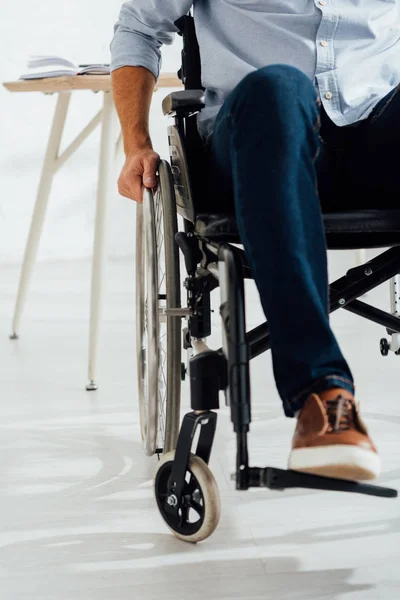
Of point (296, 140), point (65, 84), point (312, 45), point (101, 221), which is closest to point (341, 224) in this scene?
point (296, 140)

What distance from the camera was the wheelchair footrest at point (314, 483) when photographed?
0.97m

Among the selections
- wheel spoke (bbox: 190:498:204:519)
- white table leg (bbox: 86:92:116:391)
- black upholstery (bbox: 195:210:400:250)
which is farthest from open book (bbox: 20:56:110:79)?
wheel spoke (bbox: 190:498:204:519)

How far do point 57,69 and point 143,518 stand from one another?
133cm

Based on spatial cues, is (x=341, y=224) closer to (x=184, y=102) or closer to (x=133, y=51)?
(x=184, y=102)

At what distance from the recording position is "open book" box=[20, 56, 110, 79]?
2246 mm

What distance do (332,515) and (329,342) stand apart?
1.51ft

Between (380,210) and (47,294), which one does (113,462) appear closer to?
(380,210)

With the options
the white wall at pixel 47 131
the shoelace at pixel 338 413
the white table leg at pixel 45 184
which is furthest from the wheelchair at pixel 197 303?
the white wall at pixel 47 131

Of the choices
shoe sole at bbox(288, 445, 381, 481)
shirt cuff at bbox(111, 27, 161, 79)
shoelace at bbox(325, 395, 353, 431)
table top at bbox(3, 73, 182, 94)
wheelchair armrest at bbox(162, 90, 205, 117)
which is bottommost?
shoe sole at bbox(288, 445, 381, 481)

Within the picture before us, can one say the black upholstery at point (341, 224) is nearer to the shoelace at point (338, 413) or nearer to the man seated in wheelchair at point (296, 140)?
the man seated in wheelchair at point (296, 140)

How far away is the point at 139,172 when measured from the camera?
1.42m

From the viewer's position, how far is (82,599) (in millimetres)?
1075

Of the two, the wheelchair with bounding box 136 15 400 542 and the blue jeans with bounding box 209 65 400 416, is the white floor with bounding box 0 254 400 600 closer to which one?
the wheelchair with bounding box 136 15 400 542

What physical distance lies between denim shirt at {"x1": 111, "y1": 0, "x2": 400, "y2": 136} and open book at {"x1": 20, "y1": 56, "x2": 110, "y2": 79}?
0.81 m
